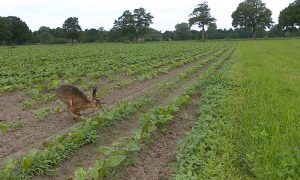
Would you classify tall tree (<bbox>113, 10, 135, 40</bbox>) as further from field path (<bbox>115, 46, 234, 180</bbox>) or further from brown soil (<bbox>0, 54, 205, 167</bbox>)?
field path (<bbox>115, 46, 234, 180</bbox>)

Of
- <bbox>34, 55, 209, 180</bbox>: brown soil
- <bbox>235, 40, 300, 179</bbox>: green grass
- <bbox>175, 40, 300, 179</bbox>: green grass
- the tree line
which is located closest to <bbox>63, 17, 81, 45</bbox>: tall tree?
the tree line

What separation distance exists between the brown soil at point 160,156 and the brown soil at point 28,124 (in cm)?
181

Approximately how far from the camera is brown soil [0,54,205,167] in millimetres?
6648

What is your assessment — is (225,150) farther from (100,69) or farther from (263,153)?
(100,69)

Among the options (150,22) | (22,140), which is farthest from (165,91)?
(150,22)

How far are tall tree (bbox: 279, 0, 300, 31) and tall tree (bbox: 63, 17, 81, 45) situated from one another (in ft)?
153

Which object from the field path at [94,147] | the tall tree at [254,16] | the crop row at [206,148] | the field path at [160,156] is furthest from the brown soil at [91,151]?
the tall tree at [254,16]

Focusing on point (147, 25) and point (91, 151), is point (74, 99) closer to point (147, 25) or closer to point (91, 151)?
point (91, 151)

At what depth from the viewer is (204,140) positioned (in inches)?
263

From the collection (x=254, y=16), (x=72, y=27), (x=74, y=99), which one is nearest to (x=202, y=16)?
(x=254, y=16)

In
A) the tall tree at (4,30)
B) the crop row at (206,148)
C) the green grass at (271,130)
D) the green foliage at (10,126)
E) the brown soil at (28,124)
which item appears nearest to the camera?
the green grass at (271,130)

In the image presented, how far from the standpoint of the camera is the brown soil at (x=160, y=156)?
5.56 m

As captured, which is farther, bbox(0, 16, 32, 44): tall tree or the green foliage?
bbox(0, 16, 32, 44): tall tree

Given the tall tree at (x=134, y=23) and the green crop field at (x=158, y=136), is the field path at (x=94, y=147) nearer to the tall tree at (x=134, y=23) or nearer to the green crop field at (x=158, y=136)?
the green crop field at (x=158, y=136)
